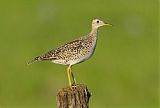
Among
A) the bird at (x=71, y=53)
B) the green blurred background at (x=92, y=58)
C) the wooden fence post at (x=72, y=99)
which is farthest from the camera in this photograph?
the green blurred background at (x=92, y=58)

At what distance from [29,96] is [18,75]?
1.19 m

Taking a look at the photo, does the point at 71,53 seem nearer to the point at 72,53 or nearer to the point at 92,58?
the point at 72,53

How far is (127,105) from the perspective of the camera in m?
17.3

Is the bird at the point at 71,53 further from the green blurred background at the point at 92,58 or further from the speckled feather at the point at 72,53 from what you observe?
the green blurred background at the point at 92,58

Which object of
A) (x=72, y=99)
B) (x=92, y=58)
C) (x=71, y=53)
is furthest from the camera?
(x=92, y=58)

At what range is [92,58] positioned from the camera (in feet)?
64.5

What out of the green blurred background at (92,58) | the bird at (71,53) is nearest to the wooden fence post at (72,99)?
the bird at (71,53)

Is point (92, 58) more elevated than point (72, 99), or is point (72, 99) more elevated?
point (92, 58)

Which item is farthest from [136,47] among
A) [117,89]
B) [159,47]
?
[117,89]

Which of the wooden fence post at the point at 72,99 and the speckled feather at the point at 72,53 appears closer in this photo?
the wooden fence post at the point at 72,99

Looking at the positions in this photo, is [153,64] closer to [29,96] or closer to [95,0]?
[29,96]

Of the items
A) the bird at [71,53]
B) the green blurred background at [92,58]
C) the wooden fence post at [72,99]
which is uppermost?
the green blurred background at [92,58]

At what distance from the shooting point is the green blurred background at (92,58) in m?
17.9

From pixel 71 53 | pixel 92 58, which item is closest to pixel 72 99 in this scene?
pixel 71 53
